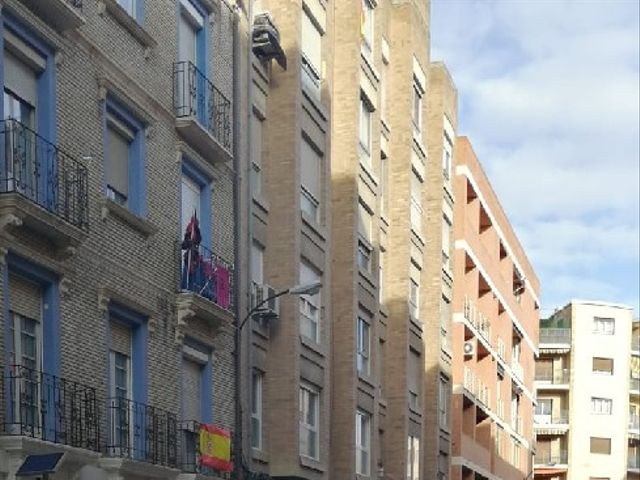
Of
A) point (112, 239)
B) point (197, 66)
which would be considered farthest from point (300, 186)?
point (112, 239)

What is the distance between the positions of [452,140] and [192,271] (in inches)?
1127

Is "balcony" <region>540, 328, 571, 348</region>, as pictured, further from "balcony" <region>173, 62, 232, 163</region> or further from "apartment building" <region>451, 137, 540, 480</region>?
"balcony" <region>173, 62, 232, 163</region>

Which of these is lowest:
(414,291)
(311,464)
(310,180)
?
(311,464)

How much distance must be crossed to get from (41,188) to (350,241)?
56.5ft

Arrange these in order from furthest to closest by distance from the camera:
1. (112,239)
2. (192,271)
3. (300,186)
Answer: (300,186) < (192,271) < (112,239)

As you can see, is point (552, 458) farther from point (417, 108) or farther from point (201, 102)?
point (201, 102)

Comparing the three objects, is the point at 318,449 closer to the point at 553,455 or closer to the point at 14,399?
the point at 14,399

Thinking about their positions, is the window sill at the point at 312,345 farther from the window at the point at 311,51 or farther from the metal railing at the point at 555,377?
the metal railing at the point at 555,377

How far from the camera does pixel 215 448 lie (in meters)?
24.6

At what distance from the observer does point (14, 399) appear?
17.7 m

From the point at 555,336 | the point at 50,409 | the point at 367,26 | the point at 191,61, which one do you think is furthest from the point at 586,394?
the point at 50,409

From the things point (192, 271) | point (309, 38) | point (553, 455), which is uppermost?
point (309, 38)

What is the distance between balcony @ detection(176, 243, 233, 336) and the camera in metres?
23.4

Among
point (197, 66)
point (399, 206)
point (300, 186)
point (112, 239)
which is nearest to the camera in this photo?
point (112, 239)
